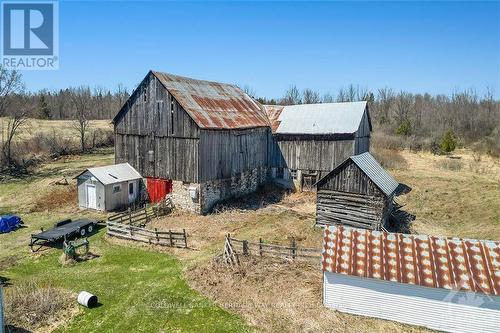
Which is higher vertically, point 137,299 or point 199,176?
point 199,176

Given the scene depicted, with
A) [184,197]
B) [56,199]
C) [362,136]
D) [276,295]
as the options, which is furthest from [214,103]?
[276,295]

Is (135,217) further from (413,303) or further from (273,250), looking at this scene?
(413,303)

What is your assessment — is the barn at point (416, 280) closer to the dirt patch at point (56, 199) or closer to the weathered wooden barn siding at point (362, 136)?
the weathered wooden barn siding at point (362, 136)

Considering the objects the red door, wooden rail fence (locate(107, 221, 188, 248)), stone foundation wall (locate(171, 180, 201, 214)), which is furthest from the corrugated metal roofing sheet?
wooden rail fence (locate(107, 221, 188, 248))

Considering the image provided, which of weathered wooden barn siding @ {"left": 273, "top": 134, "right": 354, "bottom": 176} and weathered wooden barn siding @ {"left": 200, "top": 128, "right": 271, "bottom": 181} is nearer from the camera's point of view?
weathered wooden barn siding @ {"left": 200, "top": 128, "right": 271, "bottom": 181}

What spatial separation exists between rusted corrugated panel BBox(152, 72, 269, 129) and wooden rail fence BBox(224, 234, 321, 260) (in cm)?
1073

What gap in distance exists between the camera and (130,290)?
16.6 meters

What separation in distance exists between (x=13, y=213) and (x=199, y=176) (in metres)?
14.2

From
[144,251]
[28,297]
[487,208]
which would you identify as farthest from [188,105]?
[487,208]

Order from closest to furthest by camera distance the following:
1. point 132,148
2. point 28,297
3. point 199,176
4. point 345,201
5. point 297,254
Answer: point 28,297 → point 297,254 → point 345,201 → point 199,176 → point 132,148

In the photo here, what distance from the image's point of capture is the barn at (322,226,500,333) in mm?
12953

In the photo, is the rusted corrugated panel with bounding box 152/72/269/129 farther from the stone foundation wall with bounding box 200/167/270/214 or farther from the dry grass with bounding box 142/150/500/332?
the dry grass with bounding box 142/150/500/332

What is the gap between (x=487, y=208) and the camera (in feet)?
92.1

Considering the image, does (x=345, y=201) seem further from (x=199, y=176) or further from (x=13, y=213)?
(x=13, y=213)
